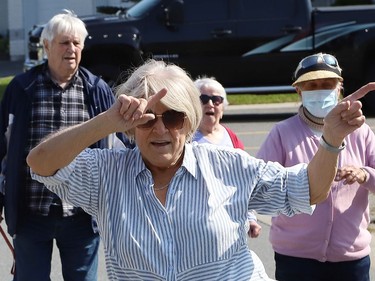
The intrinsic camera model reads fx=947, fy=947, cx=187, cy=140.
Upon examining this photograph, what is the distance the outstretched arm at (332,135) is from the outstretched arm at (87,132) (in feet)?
1.78

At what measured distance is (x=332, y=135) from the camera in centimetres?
301

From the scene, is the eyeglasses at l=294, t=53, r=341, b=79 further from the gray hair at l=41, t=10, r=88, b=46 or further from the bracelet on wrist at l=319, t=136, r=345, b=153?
the bracelet on wrist at l=319, t=136, r=345, b=153

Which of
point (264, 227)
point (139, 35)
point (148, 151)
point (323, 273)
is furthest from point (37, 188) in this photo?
point (139, 35)

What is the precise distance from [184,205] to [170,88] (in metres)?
0.39

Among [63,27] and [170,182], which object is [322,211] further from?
[63,27]

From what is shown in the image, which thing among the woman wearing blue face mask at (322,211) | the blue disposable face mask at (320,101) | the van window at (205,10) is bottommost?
the van window at (205,10)

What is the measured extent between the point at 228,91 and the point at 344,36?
201cm

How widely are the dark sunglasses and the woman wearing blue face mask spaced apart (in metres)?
1.39

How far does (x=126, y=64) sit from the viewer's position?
14.9m

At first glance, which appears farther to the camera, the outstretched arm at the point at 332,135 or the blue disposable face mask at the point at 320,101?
the blue disposable face mask at the point at 320,101

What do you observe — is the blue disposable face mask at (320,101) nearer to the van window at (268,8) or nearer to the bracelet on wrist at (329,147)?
the bracelet on wrist at (329,147)

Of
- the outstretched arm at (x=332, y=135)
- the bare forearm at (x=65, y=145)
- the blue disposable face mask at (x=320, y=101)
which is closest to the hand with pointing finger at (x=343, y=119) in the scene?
the outstretched arm at (x=332, y=135)

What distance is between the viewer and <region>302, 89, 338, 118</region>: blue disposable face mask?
4.30 metres

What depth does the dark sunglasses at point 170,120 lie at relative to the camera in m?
3.08
